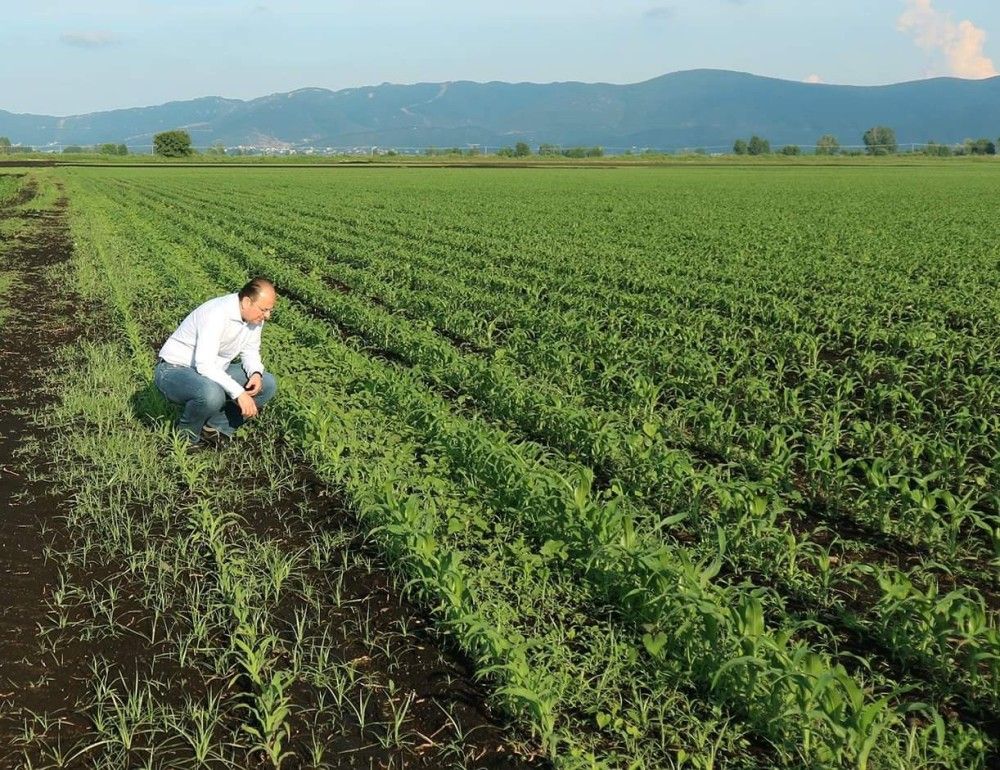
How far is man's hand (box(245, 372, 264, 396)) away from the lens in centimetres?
693

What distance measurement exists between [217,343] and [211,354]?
0.10 meters

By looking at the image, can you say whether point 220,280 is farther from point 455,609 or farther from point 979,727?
point 979,727

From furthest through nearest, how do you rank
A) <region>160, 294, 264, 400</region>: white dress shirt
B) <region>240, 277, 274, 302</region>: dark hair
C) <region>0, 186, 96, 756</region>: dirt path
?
<region>160, 294, 264, 400</region>: white dress shirt → <region>240, 277, 274, 302</region>: dark hair → <region>0, 186, 96, 756</region>: dirt path

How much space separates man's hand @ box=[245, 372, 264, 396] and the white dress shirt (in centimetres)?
8

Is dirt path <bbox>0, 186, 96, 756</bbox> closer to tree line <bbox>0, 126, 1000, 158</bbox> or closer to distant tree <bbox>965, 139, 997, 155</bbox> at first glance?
tree line <bbox>0, 126, 1000, 158</bbox>

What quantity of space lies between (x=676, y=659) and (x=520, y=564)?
1.17 metres

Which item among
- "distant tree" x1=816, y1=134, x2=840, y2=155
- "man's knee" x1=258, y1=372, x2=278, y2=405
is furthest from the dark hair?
"distant tree" x1=816, y1=134, x2=840, y2=155

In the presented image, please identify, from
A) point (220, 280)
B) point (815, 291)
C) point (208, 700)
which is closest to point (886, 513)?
point (208, 700)

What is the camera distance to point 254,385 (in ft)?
22.9

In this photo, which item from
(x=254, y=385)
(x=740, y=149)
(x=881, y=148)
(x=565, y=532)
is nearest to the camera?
(x=565, y=532)

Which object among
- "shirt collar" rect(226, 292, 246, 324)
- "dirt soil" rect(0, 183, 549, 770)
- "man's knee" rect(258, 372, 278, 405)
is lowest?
"dirt soil" rect(0, 183, 549, 770)

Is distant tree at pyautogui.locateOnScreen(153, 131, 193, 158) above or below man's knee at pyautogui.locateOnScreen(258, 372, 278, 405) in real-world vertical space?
above

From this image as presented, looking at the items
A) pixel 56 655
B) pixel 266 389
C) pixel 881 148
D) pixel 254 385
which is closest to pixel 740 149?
pixel 881 148

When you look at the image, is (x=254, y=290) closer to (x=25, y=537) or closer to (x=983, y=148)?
(x=25, y=537)
